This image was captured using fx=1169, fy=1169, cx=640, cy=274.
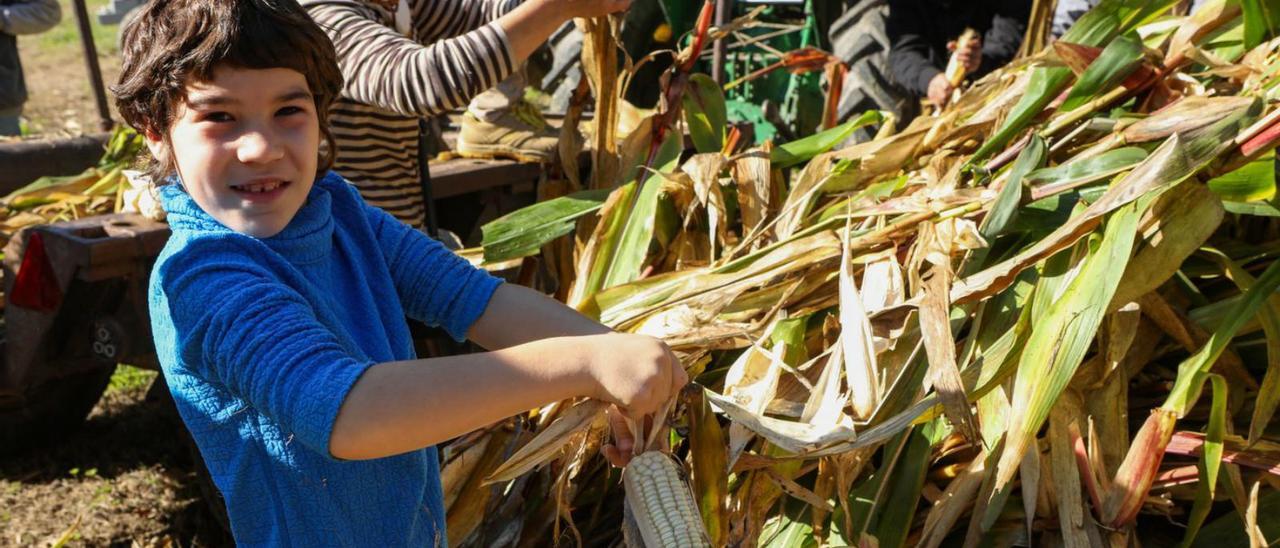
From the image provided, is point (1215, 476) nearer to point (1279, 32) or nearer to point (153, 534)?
point (1279, 32)

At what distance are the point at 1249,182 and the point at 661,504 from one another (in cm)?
112

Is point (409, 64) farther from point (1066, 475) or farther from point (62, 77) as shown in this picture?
point (62, 77)

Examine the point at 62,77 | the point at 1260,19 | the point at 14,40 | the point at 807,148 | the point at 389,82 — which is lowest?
the point at 62,77

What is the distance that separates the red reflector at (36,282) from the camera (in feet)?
7.66

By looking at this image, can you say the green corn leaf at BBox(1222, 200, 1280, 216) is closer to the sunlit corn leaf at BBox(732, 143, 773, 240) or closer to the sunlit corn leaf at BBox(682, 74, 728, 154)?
the sunlit corn leaf at BBox(732, 143, 773, 240)

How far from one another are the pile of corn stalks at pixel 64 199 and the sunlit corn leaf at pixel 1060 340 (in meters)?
2.31

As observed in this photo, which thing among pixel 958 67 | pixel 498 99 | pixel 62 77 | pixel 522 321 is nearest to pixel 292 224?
pixel 522 321

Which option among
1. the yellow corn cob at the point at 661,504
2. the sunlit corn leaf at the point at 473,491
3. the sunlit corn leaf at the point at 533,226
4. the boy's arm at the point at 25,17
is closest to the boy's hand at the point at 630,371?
the yellow corn cob at the point at 661,504

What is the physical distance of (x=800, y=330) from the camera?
190 cm

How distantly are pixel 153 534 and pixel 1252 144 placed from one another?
245 cm

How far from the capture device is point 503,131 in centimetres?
319

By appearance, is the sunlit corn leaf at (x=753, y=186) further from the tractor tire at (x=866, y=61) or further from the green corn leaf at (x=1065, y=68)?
the tractor tire at (x=866, y=61)

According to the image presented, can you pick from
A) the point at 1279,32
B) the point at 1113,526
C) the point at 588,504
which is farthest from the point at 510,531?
the point at 1279,32

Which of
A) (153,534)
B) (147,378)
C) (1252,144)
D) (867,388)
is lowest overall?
(147,378)
